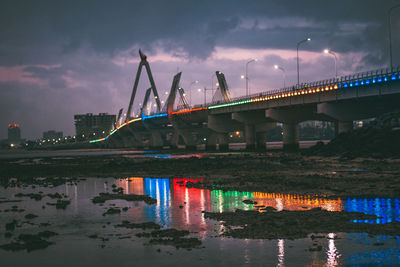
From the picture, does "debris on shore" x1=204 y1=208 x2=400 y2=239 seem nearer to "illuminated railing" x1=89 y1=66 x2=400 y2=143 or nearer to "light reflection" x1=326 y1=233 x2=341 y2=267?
"light reflection" x1=326 y1=233 x2=341 y2=267

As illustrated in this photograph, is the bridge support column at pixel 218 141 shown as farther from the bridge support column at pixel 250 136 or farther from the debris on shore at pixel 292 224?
the debris on shore at pixel 292 224

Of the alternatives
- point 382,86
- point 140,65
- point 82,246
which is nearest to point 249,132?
point 382,86

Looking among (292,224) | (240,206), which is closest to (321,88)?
(240,206)

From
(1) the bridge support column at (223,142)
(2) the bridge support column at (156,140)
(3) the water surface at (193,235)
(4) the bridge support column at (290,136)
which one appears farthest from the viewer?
(2) the bridge support column at (156,140)

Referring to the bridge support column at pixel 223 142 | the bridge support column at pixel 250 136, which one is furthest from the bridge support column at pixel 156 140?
the bridge support column at pixel 250 136

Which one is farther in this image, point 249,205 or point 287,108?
point 287,108

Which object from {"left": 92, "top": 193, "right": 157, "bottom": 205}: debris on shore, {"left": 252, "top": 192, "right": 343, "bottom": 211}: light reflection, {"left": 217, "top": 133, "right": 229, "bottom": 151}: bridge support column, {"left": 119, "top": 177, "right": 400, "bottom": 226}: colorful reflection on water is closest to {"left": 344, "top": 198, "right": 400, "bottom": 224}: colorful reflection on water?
{"left": 119, "top": 177, "right": 400, "bottom": 226}: colorful reflection on water

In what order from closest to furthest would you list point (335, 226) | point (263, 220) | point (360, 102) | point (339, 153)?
point (335, 226) < point (263, 220) < point (339, 153) < point (360, 102)

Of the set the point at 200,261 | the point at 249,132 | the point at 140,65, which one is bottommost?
the point at 200,261

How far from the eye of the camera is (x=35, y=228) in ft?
53.6

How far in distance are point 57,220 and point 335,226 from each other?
36.1ft

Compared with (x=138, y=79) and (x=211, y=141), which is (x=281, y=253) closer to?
(x=211, y=141)

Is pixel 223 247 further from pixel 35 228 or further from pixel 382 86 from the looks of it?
pixel 382 86

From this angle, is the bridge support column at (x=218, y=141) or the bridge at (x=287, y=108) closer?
the bridge at (x=287, y=108)
